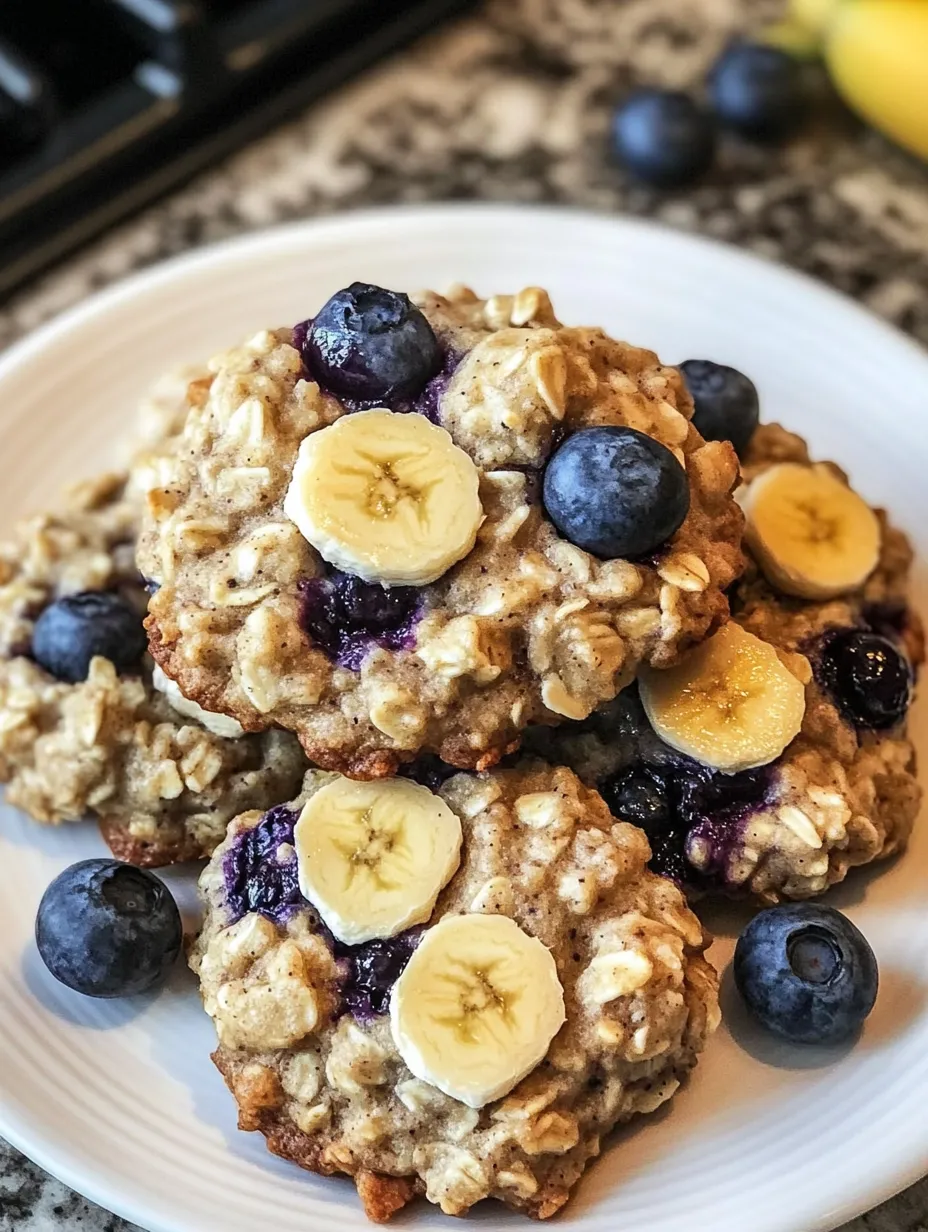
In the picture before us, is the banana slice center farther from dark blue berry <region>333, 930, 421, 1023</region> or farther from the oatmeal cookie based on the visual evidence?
the oatmeal cookie

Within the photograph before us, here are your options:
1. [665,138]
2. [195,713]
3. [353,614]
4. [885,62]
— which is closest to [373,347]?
[353,614]

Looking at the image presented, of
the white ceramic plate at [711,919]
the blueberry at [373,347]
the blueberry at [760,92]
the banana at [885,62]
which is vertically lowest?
the white ceramic plate at [711,919]

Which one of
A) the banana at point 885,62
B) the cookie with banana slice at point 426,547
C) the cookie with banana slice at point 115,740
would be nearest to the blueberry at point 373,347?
the cookie with banana slice at point 426,547

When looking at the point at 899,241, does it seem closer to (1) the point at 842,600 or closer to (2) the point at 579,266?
(2) the point at 579,266

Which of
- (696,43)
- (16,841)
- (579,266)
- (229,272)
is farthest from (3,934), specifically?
(696,43)

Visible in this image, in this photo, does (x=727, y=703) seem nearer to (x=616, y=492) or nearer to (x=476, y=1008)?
(x=616, y=492)

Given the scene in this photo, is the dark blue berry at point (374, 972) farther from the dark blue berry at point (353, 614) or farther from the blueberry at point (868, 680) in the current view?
the blueberry at point (868, 680)

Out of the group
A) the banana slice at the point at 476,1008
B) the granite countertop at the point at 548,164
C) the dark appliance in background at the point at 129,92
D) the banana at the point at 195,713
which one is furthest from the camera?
the granite countertop at the point at 548,164
